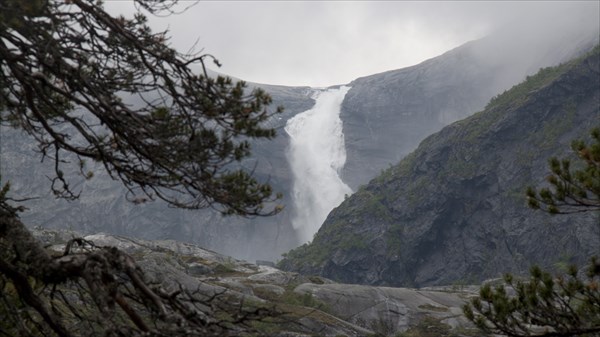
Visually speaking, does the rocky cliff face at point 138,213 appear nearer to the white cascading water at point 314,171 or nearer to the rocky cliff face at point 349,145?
the rocky cliff face at point 349,145

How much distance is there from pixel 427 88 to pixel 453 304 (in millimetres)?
146511

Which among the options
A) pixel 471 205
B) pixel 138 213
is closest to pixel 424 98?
pixel 471 205

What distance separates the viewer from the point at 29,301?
A: 6.36 meters

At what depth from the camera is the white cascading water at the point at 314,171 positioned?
147625 mm

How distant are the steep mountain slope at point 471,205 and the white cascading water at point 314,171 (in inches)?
1684

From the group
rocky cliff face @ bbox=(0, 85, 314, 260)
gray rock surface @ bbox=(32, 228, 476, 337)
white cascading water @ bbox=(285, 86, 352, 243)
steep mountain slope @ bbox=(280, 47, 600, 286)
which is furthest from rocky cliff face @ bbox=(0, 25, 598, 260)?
gray rock surface @ bbox=(32, 228, 476, 337)

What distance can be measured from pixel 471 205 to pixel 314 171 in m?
65.2

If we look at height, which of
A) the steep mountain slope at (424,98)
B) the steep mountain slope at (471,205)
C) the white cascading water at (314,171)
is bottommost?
the steep mountain slope at (471,205)

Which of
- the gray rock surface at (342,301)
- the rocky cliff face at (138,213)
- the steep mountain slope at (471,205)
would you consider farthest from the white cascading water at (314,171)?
the gray rock surface at (342,301)

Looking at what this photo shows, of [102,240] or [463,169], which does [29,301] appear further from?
[463,169]

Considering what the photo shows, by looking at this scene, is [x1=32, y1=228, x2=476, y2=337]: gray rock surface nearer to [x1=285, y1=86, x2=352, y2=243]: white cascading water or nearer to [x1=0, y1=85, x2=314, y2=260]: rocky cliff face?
[x1=0, y1=85, x2=314, y2=260]: rocky cliff face

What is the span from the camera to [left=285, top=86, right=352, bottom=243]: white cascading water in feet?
484

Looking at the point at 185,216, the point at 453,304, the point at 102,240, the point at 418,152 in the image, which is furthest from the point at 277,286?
the point at 185,216

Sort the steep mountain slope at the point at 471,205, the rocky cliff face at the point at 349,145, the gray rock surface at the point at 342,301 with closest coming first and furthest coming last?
the gray rock surface at the point at 342,301, the steep mountain slope at the point at 471,205, the rocky cliff face at the point at 349,145
